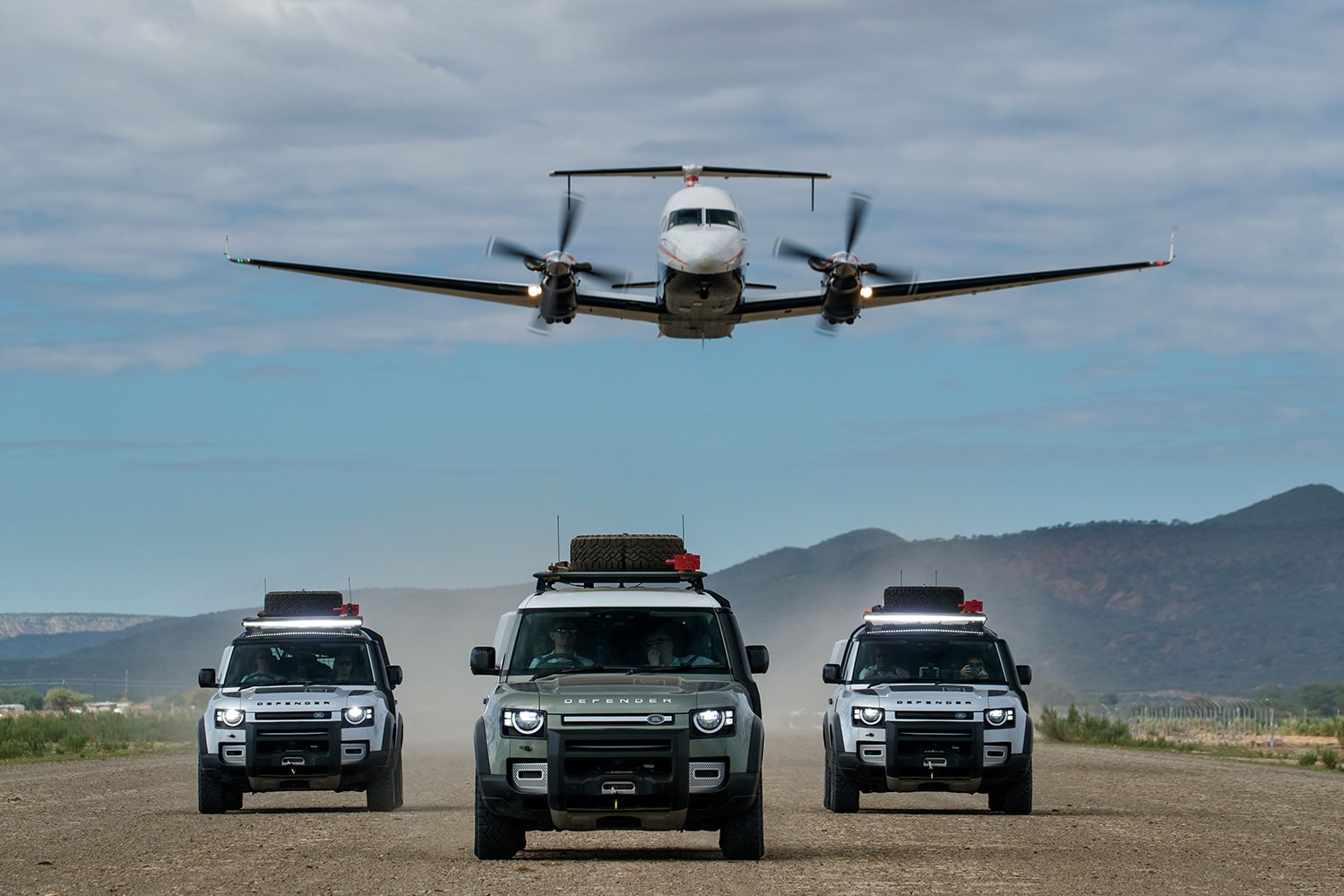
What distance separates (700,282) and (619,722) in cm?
2548

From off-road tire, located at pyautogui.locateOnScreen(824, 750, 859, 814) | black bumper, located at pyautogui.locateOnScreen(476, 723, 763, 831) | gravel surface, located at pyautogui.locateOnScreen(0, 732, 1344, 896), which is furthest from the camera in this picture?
off-road tire, located at pyautogui.locateOnScreen(824, 750, 859, 814)

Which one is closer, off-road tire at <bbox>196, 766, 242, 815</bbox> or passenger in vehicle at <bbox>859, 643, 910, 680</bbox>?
off-road tire at <bbox>196, 766, 242, 815</bbox>

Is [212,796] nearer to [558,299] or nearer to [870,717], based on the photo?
[870,717]

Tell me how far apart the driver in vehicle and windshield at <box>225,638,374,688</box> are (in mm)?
6307

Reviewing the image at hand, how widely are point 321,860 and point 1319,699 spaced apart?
412 feet

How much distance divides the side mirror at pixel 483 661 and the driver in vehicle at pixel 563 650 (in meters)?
0.45

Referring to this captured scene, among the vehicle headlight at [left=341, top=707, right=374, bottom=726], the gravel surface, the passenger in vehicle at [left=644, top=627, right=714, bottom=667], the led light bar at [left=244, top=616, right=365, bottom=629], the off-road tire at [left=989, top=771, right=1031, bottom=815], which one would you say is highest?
the led light bar at [left=244, top=616, right=365, bottom=629]

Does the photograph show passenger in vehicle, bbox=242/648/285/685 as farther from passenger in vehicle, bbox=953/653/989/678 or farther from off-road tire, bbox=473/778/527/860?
passenger in vehicle, bbox=953/653/989/678

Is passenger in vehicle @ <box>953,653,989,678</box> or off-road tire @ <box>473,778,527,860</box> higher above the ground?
passenger in vehicle @ <box>953,653,989,678</box>

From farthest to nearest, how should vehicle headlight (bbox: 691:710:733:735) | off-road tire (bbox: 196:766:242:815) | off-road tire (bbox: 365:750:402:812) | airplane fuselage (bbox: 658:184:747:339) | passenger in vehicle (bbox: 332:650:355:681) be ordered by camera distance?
1. airplane fuselage (bbox: 658:184:747:339)
2. passenger in vehicle (bbox: 332:650:355:681)
3. off-road tire (bbox: 365:750:402:812)
4. off-road tire (bbox: 196:766:242:815)
5. vehicle headlight (bbox: 691:710:733:735)

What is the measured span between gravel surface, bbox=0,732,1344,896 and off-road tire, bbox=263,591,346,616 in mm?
2286

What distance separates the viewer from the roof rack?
50.0 ft

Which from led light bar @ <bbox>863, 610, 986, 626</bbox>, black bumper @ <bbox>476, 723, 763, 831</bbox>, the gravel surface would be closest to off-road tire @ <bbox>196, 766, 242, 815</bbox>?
the gravel surface

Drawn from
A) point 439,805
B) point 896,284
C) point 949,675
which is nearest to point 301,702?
point 439,805
